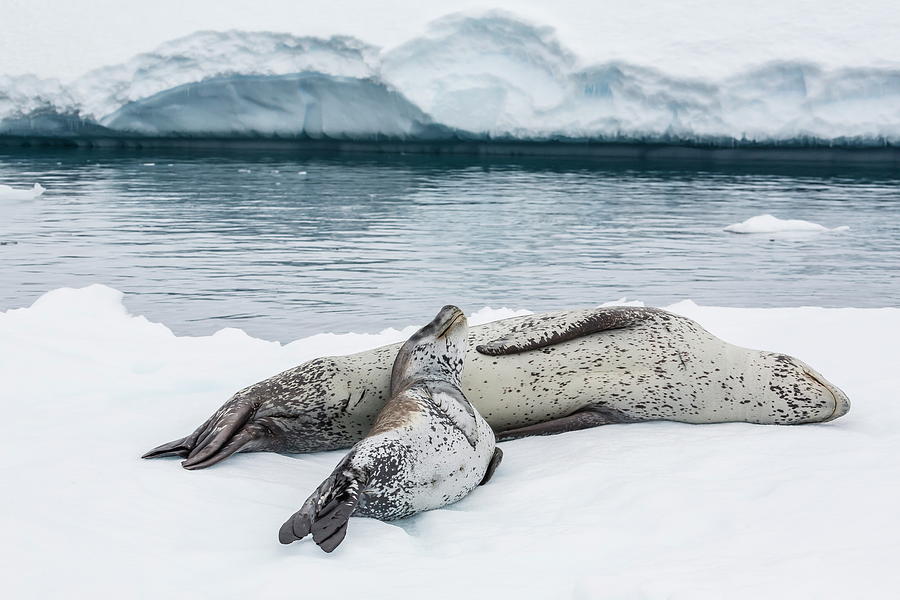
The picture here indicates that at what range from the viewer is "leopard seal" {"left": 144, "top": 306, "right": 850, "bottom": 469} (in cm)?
331

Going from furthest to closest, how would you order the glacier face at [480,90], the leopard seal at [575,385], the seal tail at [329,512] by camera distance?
the glacier face at [480,90]
the leopard seal at [575,385]
the seal tail at [329,512]

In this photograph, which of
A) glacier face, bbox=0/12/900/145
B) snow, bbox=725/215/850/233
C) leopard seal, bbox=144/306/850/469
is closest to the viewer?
leopard seal, bbox=144/306/850/469

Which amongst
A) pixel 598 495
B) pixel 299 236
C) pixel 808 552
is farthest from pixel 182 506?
pixel 299 236

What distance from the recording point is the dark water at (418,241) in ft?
22.2

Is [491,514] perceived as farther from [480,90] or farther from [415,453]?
[480,90]

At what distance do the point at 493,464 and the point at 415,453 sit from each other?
43cm

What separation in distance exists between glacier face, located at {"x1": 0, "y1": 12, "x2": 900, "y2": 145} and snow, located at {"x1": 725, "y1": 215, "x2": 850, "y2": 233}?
520 cm

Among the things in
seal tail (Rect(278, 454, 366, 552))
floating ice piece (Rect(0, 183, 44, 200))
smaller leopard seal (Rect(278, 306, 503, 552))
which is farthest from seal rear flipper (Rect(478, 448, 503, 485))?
floating ice piece (Rect(0, 183, 44, 200))

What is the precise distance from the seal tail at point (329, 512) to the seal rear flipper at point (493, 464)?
0.54 metres

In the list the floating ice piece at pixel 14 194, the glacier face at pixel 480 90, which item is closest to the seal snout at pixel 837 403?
the floating ice piece at pixel 14 194

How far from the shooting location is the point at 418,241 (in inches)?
363

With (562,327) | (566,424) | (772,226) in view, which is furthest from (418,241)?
(566,424)

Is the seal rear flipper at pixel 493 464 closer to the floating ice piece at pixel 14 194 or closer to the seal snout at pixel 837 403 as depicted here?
the seal snout at pixel 837 403

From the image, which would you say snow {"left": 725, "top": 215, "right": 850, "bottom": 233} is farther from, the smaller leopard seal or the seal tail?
the seal tail
